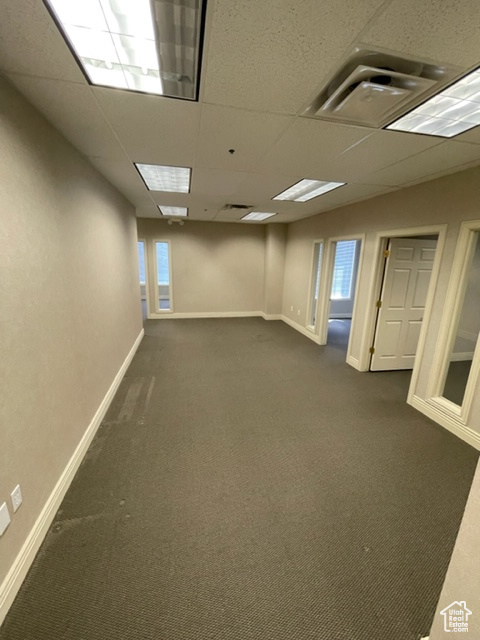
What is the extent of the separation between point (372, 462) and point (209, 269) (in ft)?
18.4

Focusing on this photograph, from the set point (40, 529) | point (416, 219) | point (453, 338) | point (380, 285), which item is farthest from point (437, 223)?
point (40, 529)

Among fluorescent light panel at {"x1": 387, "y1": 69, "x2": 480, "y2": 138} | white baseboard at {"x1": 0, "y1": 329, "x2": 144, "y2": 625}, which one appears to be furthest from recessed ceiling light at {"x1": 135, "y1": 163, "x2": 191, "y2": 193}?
white baseboard at {"x1": 0, "y1": 329, "x2": 144, "y2": 625}

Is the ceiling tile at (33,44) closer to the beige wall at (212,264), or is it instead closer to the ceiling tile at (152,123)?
the ceiling tile at (152,123)

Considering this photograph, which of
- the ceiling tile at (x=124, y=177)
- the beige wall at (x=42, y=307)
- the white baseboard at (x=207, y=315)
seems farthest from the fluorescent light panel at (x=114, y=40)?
the white baseboard at (x=207, y=315)

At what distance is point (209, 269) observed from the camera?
6.88 metres

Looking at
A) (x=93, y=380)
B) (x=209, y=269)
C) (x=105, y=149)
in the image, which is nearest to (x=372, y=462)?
(x=93, y=380)

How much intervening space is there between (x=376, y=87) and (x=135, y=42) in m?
1.13

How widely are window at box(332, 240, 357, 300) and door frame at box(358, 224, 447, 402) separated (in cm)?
357

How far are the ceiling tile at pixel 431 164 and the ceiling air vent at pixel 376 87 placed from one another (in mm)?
815

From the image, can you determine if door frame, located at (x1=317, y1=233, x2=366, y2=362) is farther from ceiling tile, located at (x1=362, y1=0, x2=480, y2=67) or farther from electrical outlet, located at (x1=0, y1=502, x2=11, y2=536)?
electrical outlet, located at (x1=0, y1=502, x2=11, y2=536)

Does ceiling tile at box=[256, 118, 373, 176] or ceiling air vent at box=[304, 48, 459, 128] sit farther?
ceiling tile at box=[256, 118, 373, 176]

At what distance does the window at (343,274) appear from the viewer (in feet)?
23.8

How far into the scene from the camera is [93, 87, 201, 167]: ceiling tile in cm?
147

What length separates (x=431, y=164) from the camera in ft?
7.66
